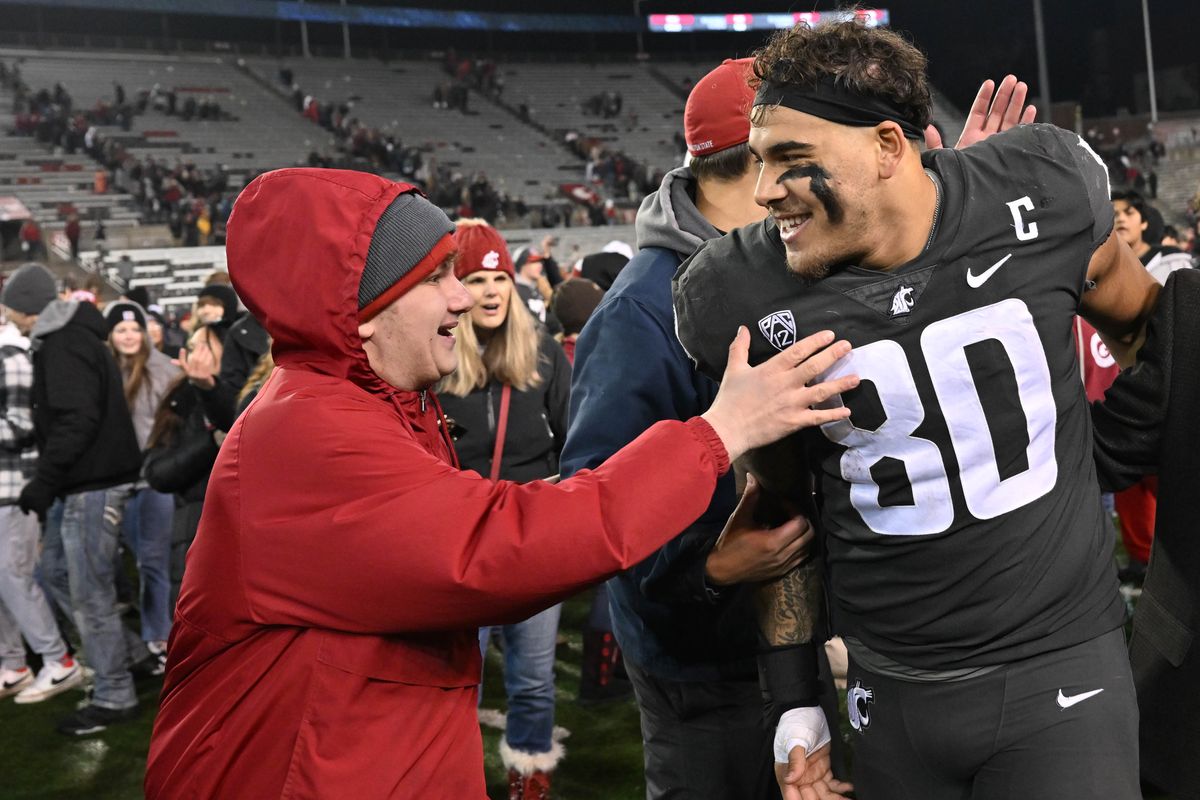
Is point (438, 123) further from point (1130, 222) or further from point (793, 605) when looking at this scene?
point (793, 605)

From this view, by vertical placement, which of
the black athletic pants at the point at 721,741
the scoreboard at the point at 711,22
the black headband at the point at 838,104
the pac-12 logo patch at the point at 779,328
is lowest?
the black athletic pants at the point at 721,741

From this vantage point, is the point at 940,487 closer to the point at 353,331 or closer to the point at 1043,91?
the point at 353,331

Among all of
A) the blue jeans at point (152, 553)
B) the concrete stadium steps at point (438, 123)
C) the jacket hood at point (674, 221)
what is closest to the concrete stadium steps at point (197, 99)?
the concrete stadium steps at point (438, 123)

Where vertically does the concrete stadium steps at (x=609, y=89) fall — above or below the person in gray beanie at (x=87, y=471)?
above

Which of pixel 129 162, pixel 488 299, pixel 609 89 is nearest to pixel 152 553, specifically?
pixel 488 299

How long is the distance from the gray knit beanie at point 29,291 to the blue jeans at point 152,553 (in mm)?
1100

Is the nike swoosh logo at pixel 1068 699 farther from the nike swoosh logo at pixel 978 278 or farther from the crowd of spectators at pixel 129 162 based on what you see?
the crowd of spectators at pixel 129 162

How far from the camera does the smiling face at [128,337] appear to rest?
20.3 feet

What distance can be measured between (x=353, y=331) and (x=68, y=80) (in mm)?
34046

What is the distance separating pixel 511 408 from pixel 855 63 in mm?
2784

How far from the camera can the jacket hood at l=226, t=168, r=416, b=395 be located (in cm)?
173

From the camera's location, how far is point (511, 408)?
449cm

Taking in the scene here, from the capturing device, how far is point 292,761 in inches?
66.5

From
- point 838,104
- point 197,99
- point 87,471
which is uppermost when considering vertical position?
point 197,99
